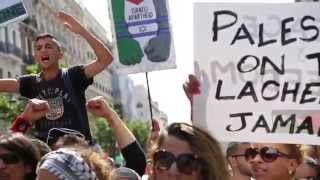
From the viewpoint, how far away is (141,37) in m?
4.91

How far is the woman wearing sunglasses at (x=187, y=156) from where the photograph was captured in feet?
8.90

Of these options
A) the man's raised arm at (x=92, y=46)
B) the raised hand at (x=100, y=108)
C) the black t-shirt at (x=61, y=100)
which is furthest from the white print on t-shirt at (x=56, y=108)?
the raised hand at (x=100, y=108)

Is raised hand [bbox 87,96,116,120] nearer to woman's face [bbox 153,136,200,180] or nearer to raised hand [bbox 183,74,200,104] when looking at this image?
raised hand [bbox 183,74,200,104]

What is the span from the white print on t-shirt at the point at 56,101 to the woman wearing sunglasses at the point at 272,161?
1.21m

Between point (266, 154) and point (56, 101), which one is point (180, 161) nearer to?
point (266, 154)

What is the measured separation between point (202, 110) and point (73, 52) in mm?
65598

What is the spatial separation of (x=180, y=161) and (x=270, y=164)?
2.17 ft

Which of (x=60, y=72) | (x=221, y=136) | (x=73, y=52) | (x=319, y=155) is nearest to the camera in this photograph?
(x=221, y=136)

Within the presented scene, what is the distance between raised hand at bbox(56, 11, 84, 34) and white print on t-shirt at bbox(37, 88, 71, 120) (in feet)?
1.12

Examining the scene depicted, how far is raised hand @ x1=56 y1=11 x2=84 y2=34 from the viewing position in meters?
4.09

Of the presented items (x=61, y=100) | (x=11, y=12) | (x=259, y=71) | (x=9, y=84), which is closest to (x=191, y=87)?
(x=259, y=71)

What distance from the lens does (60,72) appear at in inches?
166

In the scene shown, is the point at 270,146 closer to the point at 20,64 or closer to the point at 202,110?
the point at 202,110

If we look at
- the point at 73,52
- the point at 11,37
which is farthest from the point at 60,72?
the point at 73,52
